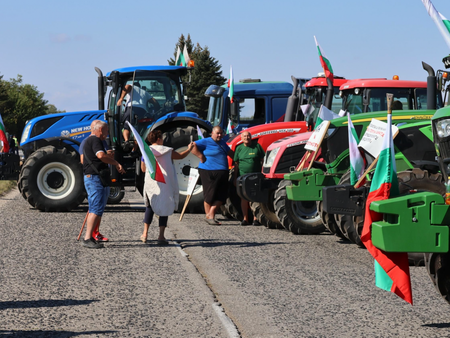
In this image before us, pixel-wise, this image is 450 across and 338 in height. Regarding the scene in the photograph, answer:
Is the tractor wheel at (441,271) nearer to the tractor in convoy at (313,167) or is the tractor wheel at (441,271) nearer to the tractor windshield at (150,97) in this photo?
the tractor in convoy at (313,167)

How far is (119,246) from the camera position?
10516 millimetres

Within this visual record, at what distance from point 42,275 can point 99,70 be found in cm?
854

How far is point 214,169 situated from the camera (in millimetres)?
14055

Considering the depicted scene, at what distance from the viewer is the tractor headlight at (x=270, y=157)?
1313cm

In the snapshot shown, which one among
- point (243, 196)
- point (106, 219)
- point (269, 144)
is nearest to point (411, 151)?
point (243, 196)

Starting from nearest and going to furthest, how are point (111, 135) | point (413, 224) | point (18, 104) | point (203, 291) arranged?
point (413, 224)
point (203, 291)
point (111, 135)
point (18, 104)

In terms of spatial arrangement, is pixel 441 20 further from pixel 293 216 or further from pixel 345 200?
pixel 293 216

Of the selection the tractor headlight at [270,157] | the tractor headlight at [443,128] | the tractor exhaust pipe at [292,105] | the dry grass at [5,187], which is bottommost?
the dry grass at [5,187]

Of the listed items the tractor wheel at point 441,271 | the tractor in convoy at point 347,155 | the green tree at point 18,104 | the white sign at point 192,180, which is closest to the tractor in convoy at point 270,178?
the tractor in convoy at point 347,155

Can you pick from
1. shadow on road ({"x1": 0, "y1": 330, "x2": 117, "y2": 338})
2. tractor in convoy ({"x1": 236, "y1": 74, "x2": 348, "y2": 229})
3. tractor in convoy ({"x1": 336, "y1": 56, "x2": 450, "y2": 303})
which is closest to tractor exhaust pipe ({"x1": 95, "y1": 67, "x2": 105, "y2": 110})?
tractor in convoy ({"x1": 236, "y1": 74, "x2": 348, "y2": 229})

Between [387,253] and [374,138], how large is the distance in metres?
4.48

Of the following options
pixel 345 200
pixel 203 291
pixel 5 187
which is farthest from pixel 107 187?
pixel 5 187

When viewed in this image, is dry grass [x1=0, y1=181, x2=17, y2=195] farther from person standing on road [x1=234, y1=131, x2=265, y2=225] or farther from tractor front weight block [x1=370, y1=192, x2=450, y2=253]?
tractor front weight block [x1=370, y1=192, x2=450, y2=253]

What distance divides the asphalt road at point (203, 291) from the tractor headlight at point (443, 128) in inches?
60.2
